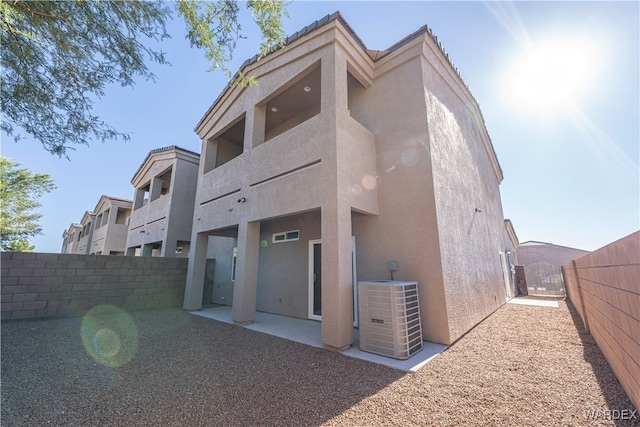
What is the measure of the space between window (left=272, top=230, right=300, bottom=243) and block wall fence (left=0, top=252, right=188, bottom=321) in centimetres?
425

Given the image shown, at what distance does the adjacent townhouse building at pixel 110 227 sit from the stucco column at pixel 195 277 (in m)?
13.0

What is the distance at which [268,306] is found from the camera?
8750 millimetres

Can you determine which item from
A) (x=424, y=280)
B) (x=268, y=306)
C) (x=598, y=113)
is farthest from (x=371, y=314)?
(x=598, y=113)

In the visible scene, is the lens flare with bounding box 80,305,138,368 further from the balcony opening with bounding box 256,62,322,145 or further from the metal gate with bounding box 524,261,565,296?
the metal gate with bounding box 524,261,565,296

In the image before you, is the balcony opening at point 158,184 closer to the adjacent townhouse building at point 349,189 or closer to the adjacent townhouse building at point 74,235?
the adjacent townhouse building at point 349,189

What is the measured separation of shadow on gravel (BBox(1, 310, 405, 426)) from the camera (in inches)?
107

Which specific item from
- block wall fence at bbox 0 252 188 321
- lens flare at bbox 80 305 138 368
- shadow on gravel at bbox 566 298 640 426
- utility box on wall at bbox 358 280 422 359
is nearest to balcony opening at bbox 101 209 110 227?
block wall fence at bbox 0 252 188 321

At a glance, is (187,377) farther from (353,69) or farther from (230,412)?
(353,69)

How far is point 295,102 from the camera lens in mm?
8594

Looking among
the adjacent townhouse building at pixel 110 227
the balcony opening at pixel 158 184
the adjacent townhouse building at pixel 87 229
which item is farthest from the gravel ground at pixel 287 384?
the adjacent townhouse building at pixel 87 229

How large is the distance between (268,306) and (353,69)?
7960mm

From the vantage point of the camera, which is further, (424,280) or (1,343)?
(424,280)

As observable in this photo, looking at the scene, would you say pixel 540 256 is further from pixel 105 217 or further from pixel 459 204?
pixel 105 217

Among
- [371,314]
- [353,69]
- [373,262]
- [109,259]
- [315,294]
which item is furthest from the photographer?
[109,259]
